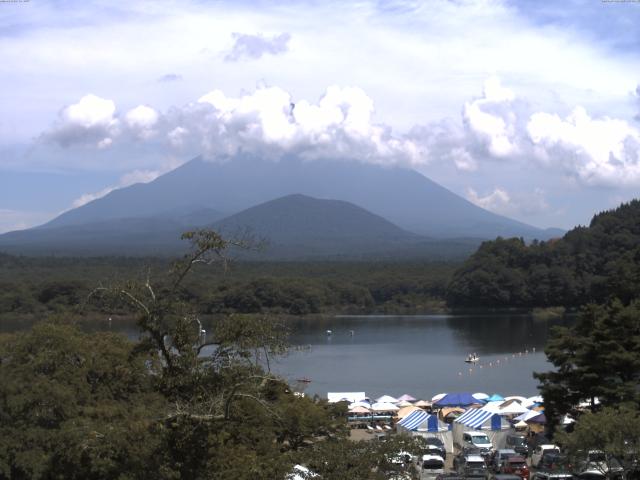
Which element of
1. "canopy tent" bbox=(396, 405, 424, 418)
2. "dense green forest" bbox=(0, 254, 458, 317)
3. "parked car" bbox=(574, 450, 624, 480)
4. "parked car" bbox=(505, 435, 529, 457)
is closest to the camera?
"parked car" bbox=(574, 450, 624, 480)

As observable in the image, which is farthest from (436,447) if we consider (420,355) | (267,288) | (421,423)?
(267,288)

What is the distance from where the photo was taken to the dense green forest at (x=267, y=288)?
173ft

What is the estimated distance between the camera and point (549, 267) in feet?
194

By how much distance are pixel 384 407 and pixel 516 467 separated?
851cm

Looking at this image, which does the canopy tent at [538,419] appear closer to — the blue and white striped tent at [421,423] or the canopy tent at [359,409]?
the blue and white striped tent at [421,423]

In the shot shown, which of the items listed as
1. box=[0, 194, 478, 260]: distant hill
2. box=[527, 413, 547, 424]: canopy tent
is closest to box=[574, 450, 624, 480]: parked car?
box=[527, 413, 547, 424]: canopy tent

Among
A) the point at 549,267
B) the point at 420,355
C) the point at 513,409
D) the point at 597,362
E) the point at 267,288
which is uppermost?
the point at 549,267

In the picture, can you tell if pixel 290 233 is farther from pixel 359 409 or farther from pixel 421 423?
pixel 421 423

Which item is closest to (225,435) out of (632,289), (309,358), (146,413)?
(146,413)

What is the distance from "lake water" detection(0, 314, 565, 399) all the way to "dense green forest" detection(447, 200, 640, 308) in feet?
10.9

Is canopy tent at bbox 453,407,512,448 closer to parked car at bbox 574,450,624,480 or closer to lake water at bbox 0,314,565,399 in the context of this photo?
lake water at bbox 0,314,565,399

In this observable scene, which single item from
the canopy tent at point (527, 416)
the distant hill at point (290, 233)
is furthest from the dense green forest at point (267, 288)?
the distant hill at point (290, 233)

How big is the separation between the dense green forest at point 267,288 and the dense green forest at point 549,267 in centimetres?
340

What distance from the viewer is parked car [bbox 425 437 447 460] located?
15.2 meters
